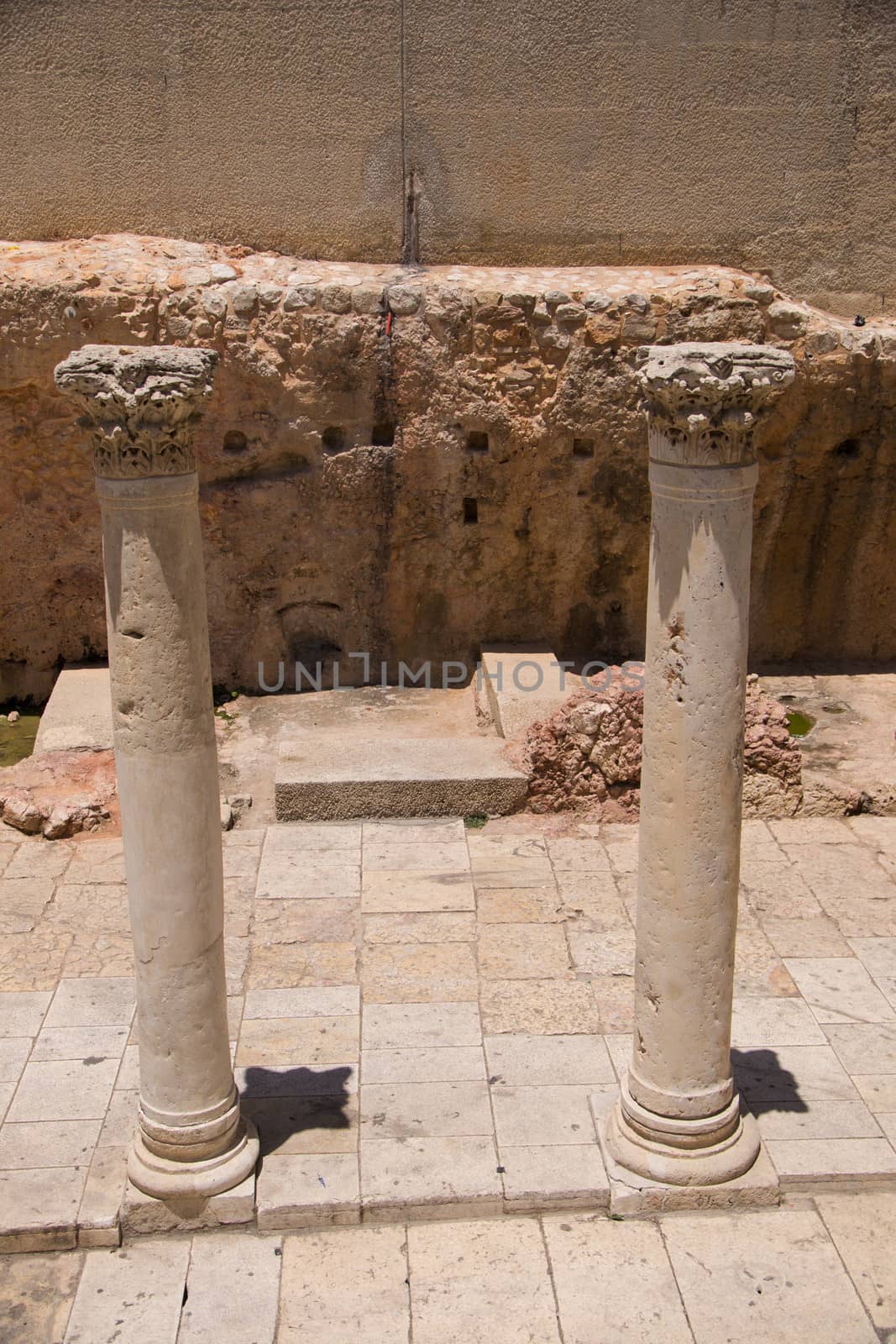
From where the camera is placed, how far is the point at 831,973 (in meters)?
7.23

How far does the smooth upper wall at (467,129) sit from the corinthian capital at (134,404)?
5787 millimetres

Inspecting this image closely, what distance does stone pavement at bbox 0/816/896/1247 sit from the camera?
564cm

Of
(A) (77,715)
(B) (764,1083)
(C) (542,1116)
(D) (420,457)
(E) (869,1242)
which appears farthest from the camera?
(D) (420,457)

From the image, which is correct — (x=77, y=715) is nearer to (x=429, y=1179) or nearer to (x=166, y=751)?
(x=166, y=751)

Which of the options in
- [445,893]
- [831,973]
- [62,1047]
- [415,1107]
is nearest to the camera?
[415,1107]

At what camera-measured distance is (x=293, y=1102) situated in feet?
20.1

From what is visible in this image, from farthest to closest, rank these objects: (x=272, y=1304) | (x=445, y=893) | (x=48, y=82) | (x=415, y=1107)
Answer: (x=48, y=82)
(x=445, y=893)
(x=415, y=1107)
(x=272, y=1304)

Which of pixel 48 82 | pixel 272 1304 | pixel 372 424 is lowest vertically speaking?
pixel 272 1304

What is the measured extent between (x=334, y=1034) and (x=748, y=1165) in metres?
2.09

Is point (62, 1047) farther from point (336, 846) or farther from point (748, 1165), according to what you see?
point (748, 1165)

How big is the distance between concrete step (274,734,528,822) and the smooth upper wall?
397 cm

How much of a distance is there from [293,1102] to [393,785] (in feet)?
9.77

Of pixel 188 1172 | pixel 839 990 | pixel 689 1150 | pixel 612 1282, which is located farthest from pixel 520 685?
pixel 612 1282

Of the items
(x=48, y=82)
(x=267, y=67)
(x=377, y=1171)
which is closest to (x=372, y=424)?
(x=267, y=67)
